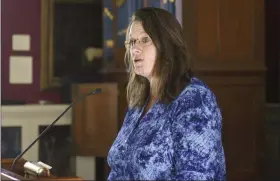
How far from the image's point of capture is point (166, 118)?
145cm

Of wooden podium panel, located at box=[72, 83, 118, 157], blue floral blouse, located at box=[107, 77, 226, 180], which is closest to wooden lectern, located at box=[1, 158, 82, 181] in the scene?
blue floral blouse, located at box=[107, 77, 226, 180]

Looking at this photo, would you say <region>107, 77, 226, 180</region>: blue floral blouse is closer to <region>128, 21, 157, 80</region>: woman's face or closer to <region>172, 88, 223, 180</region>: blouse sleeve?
<region>172, 88, 223, 180</region>: blouse sleeve

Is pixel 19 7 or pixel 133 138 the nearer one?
pixel 133 138

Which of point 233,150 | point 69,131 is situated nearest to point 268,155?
point 233,150

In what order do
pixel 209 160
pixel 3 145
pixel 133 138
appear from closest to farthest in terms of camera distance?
pixel 209 160 → pixel 133 138 → pixel 3 145

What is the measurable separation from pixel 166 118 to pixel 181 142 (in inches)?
4.1

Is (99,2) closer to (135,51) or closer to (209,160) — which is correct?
(135,51)

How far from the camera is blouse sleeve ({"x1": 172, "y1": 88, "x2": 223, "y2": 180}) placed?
4.42 feet

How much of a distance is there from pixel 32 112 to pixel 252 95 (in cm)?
164

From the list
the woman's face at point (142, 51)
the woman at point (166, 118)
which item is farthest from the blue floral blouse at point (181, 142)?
the woman's face at point (142, 51)

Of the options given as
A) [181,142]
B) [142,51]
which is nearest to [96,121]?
[142,51]

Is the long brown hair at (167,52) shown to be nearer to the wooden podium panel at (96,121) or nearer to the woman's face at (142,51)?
the woman's face at (142,51)

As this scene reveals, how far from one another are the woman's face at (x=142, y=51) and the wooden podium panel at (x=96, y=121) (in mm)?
2143

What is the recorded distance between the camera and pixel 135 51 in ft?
5.08
